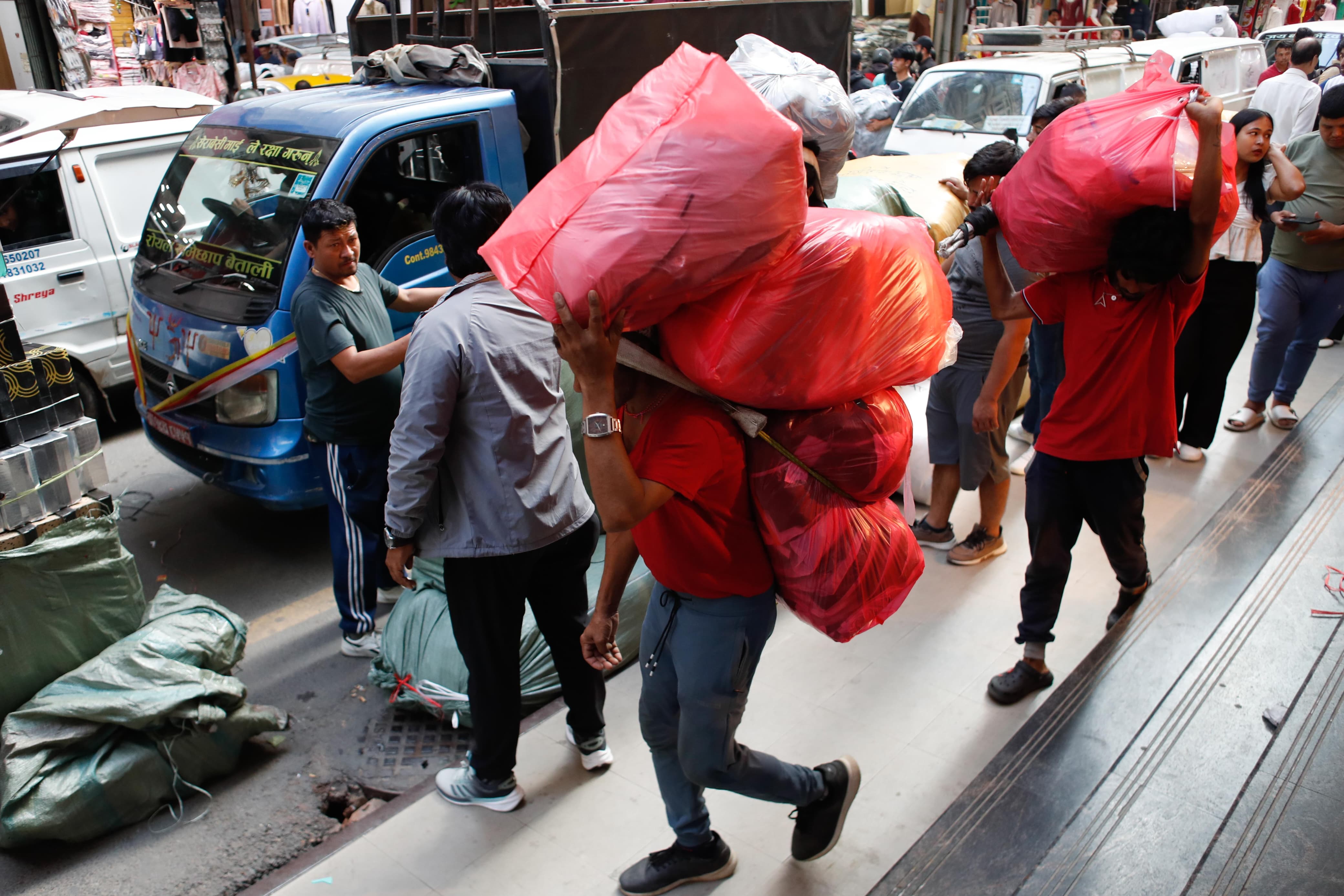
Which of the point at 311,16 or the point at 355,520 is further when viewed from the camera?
the point at 311,16

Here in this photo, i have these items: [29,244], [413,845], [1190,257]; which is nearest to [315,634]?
[413,845]

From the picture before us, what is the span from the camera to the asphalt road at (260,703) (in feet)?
9.52

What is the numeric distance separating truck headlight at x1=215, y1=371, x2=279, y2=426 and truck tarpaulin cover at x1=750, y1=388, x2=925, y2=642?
2.89m

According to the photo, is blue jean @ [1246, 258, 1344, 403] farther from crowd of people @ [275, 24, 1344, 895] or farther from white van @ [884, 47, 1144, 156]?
white van @ [884, 47, 1144, 156]

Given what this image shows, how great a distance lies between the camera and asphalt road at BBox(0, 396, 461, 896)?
290cm

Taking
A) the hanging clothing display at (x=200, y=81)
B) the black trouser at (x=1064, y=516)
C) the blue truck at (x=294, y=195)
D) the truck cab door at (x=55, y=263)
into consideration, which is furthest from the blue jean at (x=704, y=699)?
the hanging clothing display at (x=200, y=81)

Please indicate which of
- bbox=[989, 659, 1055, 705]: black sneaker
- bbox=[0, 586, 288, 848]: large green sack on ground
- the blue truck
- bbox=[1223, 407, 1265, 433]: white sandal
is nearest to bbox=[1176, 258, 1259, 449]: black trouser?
bbox=[1223, 407, 1265, 433]: white sandal

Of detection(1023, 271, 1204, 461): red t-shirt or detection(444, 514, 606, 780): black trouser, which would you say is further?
detection(1023, 271, 1204, 461): red t-shirt

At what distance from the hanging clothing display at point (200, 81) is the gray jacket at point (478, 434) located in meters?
10.3

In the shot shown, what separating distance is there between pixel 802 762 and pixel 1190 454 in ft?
10.5

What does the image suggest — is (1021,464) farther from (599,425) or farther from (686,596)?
(599,425)

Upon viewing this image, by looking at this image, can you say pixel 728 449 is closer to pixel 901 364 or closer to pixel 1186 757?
pixel 901 364

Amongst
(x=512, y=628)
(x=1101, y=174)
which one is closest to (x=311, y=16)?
(x=512, y=628)

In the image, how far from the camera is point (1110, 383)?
9.78 feet
